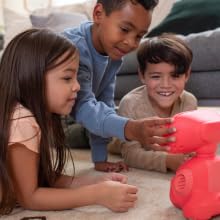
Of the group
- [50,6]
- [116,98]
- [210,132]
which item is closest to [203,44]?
[116,98]

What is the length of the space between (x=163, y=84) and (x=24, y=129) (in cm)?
66

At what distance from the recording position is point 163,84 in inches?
54.7

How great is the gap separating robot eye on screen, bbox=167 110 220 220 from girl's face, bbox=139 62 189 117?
1.90 ft

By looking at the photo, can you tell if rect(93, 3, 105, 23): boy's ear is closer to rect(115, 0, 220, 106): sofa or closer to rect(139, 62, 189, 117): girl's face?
rect(139, 62, 189, 117): girl's face

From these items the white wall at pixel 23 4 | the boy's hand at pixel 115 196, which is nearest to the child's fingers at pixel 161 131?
the boy's hand at pixel 115 196

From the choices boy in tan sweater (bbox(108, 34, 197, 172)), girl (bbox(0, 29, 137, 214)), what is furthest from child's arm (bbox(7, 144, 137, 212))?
boy in tan sweater (bbox(108, 34, 197, 172))

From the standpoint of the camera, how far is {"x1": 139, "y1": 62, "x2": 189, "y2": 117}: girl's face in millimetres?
1388

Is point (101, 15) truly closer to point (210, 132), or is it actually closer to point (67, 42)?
point (67, 42)

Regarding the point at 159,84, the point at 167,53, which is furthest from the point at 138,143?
the point at 167,53

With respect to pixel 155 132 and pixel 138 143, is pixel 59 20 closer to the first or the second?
pixel 138 143

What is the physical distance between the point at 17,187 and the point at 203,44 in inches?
45.8

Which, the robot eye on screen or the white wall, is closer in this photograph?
the robot eye on screen

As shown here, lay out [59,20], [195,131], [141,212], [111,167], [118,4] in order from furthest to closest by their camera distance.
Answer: [59,20]
[111,167]
[118,4]
[141,212]
[195,131]

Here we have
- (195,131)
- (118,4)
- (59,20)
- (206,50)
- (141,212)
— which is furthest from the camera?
(59,20)
